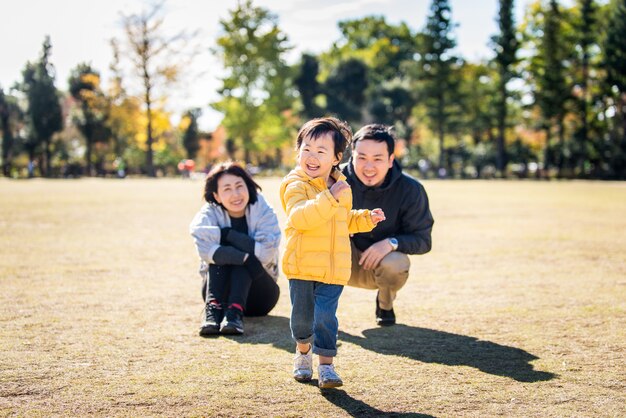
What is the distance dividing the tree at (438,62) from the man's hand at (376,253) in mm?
53741

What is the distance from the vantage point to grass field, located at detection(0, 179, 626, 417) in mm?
3486

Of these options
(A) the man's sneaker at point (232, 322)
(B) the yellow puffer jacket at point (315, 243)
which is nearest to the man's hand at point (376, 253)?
(A) the man's sneaker at point (232, 322)

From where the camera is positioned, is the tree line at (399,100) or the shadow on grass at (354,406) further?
the tree line at (399,100)

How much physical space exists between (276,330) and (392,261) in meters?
1.02

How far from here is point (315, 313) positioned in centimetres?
392

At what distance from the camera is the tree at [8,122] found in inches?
2483

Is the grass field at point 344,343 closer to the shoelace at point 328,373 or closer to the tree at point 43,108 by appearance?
the shoelace at point 328,373

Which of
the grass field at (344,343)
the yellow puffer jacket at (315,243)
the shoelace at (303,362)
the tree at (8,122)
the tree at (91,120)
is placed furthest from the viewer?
the tree at (8,122)

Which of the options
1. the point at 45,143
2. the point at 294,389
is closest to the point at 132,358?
the point at 294,389

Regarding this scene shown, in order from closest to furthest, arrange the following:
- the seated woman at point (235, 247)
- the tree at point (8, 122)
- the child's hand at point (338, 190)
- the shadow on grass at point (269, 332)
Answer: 1. the child's hand at point (338, 190)
2. the shadow on grass at point (269, 332)
3. the seated woman at point (235, 247)
4. the tree at point (8, 122)

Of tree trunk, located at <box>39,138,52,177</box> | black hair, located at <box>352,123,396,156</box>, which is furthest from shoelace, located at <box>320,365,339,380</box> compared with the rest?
tree trunk, located at <box>39,138,52,177</box>

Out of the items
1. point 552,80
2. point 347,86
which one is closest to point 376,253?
point 552,80

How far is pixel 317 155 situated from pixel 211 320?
1796 mm

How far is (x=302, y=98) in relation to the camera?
208 feet
